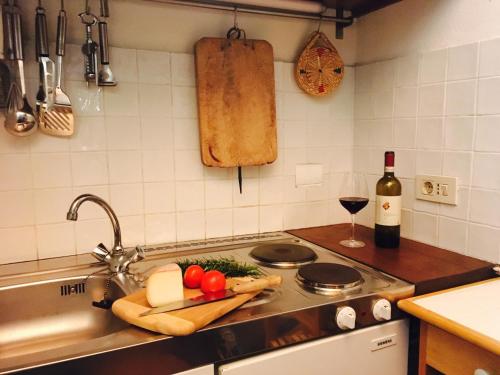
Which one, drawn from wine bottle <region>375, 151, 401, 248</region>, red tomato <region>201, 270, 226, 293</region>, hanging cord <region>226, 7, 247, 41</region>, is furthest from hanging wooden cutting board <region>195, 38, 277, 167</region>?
red tomato <region>201, 270, 226, 293</region>

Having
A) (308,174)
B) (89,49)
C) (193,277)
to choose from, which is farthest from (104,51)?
(308,174)

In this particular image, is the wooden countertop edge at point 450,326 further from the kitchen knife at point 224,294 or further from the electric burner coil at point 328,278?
the kitchen knife at point 224,294

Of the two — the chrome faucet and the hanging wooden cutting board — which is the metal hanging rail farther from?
the chrome faucet

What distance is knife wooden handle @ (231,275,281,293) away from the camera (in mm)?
968

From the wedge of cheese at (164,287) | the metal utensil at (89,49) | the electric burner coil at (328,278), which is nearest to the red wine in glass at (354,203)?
the electric burner coil at (328,278)

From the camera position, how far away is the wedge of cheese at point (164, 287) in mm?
898

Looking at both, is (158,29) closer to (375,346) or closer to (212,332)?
(212,332)

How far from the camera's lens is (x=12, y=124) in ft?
3.76

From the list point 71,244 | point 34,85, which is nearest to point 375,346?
point 71,244

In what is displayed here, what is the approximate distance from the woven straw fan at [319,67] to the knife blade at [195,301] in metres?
0.90

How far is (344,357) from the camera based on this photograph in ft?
3.23

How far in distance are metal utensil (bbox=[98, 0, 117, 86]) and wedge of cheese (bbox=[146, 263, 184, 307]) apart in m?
0.64

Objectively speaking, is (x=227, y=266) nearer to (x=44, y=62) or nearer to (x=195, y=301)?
(x=195, y=301)

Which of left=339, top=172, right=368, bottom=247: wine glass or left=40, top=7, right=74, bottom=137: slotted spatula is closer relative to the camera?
left=40, top=7, right=74, bottom=137: slotted spatula
